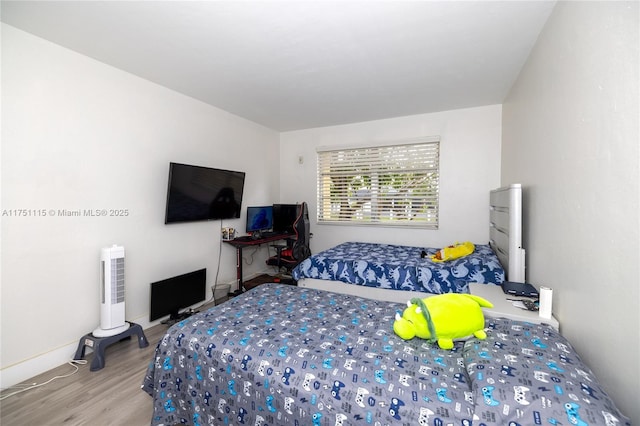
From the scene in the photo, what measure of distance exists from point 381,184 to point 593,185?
125 inches

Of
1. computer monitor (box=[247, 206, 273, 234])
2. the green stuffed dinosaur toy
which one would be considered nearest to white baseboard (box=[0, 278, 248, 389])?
computer monitor (box=[247, 206, 273, 234])

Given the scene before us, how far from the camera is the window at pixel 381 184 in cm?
415

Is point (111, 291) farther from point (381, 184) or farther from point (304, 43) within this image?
point (381, 184)

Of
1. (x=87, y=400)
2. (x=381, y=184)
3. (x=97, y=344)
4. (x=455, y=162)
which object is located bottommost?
Result: (x=87, y=400)

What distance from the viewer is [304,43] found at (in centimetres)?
222

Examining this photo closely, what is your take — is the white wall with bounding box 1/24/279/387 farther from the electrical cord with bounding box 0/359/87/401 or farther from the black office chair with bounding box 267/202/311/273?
the black office chair with bounding box 267/202/311/273

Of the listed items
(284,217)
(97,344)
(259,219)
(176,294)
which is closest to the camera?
(97,344)

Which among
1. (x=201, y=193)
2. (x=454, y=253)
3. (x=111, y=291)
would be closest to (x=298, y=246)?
(x=201, y=193)

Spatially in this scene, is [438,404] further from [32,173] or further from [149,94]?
[149,94]

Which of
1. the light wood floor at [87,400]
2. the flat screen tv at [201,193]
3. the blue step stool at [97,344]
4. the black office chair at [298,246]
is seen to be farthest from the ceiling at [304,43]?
the light wood floor at [87,400]

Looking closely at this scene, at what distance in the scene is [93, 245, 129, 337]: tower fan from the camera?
245 cm

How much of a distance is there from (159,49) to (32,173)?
4.59 ft

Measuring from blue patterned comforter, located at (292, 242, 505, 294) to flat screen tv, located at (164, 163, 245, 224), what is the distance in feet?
4.63

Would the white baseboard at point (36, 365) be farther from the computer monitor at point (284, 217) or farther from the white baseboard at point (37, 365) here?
the computer monitor at point (284, 217)
